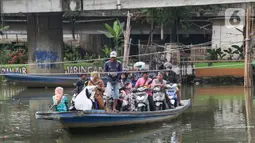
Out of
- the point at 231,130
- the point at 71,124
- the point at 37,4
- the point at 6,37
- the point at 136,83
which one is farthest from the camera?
the point at 6,37

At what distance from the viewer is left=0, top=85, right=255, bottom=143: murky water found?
516 inches

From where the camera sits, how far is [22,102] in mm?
21875

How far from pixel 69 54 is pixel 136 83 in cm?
2008

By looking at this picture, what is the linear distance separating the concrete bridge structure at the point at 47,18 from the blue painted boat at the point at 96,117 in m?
11.4

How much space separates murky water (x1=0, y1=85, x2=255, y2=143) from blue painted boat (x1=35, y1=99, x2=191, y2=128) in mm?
278

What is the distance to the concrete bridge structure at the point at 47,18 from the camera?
25688 mm

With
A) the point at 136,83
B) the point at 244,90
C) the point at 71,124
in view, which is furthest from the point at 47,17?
the point at 71,124

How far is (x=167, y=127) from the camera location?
1483 centimetres

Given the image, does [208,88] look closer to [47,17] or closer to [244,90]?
[244,90]

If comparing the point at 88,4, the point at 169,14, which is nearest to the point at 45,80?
the point at 88,4

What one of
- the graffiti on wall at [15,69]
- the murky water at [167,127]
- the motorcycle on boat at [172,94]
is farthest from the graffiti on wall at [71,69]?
the motorcycle on boat at [172,94]

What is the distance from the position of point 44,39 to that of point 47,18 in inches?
45.7

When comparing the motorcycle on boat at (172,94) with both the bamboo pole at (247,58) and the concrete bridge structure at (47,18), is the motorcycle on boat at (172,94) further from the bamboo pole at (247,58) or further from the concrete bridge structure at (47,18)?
the concrete bridge structure at (47,18)

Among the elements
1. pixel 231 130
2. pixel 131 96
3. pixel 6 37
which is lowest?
pixel 231 130
